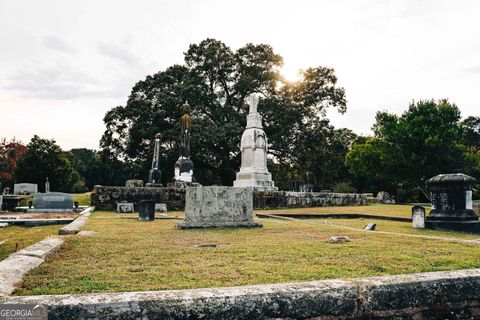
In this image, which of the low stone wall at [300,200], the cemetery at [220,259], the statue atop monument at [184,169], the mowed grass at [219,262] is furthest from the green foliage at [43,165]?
the mowed grass at [219,262]

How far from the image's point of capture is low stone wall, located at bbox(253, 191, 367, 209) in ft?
59.5

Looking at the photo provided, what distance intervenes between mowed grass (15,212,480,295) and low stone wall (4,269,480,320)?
414mm

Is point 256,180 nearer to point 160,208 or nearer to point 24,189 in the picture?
point 160,208

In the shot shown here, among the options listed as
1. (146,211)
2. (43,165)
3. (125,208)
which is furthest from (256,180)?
(43,165)

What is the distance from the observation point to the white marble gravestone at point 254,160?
66.3ft

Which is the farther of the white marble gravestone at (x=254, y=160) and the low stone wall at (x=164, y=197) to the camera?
the white marble gravestone at (x=254, y=160)

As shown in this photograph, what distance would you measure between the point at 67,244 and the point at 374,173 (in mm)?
36210

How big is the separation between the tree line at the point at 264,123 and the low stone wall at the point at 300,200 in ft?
31.8

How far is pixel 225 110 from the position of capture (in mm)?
31938

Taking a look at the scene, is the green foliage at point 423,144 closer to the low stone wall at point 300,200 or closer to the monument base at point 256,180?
the low stone wall at point 300,200

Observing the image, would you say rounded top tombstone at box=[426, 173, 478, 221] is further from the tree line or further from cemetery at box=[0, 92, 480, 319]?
the tree line

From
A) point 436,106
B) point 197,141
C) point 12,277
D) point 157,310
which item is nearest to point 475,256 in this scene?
point 157,310

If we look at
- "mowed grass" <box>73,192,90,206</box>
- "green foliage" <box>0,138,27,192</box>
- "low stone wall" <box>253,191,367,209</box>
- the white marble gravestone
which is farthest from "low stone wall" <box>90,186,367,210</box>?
"green foliage" <box>0,138,27,192</box>

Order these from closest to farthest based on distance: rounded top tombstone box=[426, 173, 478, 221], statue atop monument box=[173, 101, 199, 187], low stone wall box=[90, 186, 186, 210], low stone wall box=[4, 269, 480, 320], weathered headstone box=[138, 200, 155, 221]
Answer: low stone wall box=[4, 269, 480, 320], rounded top tombstone box=[426, 173, 478, 221], weathered headstone box=[138, 200, 155, 221], low stone wall box=[90, 186, 186, 210], statue atop monument box=[173, 101, 199, 187]
